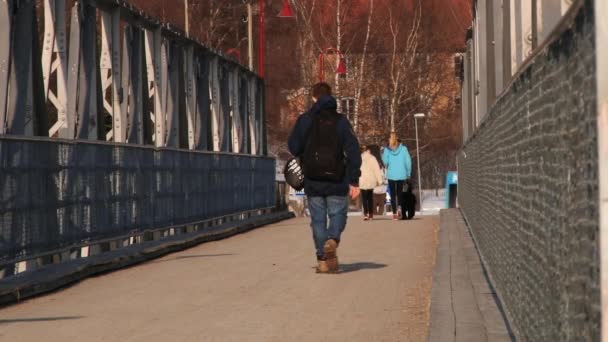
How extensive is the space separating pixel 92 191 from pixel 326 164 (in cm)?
245

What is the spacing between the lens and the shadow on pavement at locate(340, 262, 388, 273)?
46.5 ft

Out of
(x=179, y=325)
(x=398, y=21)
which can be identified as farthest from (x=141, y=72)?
(x=398, y=21)

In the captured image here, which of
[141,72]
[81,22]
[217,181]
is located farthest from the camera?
[217,181]

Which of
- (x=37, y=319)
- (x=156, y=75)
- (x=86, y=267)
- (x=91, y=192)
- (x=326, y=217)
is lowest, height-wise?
(x=37, y=319)

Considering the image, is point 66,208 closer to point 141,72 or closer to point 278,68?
point 141,72

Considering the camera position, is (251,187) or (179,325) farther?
(251,187)

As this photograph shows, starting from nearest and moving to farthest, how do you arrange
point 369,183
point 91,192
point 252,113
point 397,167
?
point 91,192 < point 397,167 < point 369,183 < point 252,113

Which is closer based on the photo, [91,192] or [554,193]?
[554,193]

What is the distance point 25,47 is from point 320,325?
4.99 m

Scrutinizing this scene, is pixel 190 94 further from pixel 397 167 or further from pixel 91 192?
pixel 91 192

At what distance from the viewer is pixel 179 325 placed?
9.28m

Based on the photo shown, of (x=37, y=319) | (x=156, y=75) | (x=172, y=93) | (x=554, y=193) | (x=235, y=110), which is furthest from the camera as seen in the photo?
(x=235, y=110)

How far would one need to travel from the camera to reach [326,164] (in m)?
13.7

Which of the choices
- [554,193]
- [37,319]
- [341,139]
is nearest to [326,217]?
[341,139]
